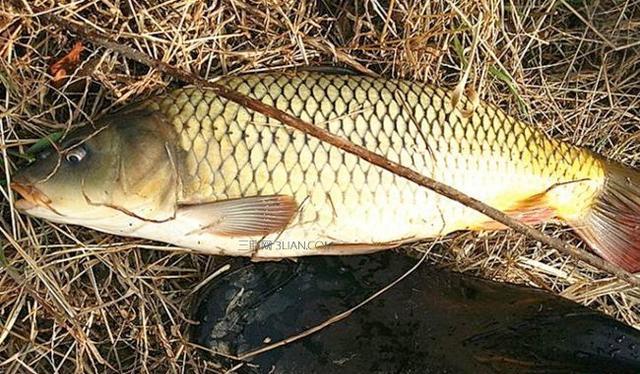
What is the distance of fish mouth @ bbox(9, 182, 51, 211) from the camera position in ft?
6.06

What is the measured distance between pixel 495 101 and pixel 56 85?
4.06ft

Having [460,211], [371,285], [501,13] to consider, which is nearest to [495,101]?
[501,13]

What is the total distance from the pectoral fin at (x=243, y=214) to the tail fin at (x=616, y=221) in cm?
89

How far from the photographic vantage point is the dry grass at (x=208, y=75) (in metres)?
2.04

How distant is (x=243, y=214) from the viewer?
1.91 metres

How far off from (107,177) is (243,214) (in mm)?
333

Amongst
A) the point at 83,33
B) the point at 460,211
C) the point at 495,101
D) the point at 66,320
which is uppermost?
the point at 83,33

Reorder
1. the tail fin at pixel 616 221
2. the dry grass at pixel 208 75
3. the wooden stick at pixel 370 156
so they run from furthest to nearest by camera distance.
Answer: the tail fin at pixel 616 221 < the dry grass at pixel 208 75 < the wooden stick at pixel 370 156

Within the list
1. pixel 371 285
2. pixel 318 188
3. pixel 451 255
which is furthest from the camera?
pixel 451 255

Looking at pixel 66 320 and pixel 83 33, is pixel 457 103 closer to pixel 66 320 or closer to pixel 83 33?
pixel 83 33

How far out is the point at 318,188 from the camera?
A: 76.1 inches

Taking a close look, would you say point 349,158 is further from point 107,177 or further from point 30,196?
point 30,196

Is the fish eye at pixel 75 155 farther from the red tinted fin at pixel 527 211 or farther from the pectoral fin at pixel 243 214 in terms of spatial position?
the red tinted fin at pixel 527 211

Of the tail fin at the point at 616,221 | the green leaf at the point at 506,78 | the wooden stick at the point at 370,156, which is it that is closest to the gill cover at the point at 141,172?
the wooden stick at the point at 370,156
